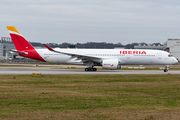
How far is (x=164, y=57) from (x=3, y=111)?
32812 mm

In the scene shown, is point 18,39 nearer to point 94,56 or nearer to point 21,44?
point 21,44

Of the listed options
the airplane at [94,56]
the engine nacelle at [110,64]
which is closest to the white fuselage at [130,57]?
the airplane at [94,56]

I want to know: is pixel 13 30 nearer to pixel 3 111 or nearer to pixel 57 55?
pixel 57 55

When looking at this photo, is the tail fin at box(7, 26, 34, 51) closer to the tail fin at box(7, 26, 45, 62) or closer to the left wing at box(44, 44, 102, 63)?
the tail fin at box(7, 26, 45, 62)

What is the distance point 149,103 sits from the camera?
12992 millimetres

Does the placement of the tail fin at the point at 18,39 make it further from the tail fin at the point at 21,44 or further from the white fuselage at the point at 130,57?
the white fuselage at the point at 130,57

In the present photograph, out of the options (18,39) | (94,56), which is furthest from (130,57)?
(18,39)

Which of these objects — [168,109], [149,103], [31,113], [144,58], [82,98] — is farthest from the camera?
[144,58]

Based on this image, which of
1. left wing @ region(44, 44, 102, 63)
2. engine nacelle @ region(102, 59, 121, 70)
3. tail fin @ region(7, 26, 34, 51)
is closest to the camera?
engine nacelle @ region(102, 59, 121, 70)

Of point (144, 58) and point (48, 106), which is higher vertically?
point (144, 58)

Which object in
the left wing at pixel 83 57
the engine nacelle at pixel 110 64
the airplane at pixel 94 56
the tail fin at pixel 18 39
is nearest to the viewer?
the engine nacelle at pixel 110 64

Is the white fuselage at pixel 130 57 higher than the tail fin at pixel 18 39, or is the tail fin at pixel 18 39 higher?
the tail fin at pixel 18 39

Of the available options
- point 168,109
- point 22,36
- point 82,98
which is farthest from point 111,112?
point 22,36

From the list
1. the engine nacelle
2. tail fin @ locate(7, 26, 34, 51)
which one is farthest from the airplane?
the engine nacelle
